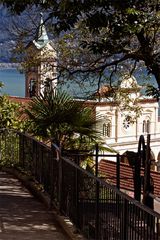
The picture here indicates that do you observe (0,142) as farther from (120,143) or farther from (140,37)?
(120,143)

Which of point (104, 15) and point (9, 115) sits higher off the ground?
point (104, 15)

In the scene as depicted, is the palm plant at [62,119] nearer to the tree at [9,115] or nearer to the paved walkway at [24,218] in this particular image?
the paved walkway at [24,218]

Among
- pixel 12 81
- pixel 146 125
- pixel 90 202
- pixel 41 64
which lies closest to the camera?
pixel 90 202

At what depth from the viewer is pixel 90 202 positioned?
21.4ft

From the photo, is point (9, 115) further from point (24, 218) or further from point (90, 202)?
point (90, 202)

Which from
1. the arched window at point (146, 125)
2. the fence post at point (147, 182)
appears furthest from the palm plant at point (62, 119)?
the arched window at point (146, 125)

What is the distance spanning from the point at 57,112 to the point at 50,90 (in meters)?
1.06

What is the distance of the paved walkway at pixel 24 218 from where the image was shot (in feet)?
23.6

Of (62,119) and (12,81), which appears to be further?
(12,81)

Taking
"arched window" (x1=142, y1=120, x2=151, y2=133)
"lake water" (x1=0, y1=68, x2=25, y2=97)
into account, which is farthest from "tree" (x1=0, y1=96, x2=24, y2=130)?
"arched window" (x1=142, y1=120, x2=151, y2=133)

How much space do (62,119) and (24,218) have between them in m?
5.23

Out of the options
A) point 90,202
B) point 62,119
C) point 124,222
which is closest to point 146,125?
point 62,119

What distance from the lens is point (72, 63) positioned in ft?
50.5

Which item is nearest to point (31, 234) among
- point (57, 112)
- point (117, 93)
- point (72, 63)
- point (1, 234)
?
point (1, 234)
